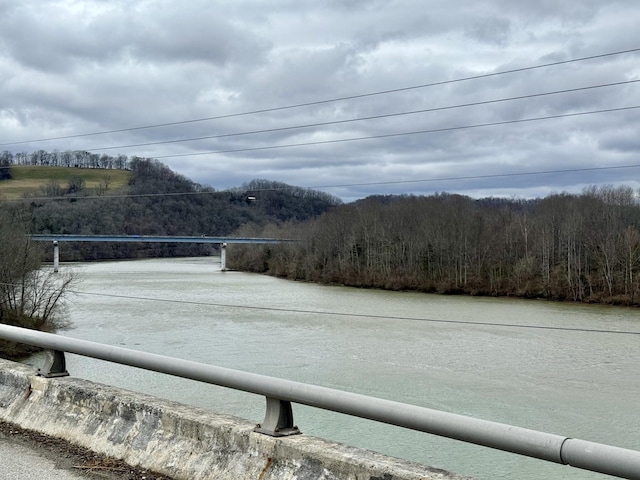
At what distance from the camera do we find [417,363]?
72.6ft

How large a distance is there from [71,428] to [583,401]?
1515 centimetres

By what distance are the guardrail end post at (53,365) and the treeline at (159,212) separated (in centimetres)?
8621

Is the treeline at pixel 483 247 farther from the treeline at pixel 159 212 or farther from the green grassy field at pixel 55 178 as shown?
the green grassy field at pixel 55 178

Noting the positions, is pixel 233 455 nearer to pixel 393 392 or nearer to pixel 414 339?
pixel 393 392

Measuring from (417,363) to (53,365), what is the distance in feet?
58.5

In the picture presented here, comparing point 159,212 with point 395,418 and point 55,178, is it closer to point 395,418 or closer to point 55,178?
point 55,178

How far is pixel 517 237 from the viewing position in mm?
62625

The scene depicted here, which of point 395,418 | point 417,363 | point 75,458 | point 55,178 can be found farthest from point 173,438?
point 55,178

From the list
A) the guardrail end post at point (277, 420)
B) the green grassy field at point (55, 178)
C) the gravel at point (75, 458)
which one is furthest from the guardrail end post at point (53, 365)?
the green grassy field at point (55, 178)

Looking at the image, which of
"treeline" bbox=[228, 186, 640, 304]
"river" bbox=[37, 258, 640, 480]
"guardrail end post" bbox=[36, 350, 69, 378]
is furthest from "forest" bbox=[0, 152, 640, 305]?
"guardrail end post" bbox=[36, 350, 69, 378]

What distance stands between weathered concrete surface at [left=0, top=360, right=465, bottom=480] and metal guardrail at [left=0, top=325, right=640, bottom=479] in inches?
7.9

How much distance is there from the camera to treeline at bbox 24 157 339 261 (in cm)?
9638

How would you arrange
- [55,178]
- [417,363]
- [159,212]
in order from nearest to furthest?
[417,363] → [159,212] → [55,178]

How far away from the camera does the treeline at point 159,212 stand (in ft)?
316
